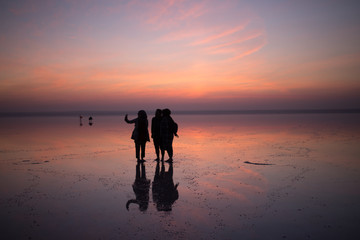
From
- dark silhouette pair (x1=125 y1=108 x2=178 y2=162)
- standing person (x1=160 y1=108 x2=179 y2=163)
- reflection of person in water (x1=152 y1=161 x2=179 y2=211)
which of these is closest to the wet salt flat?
reflection of person in water (x1=152 y1=161 x2=179 y2=211)

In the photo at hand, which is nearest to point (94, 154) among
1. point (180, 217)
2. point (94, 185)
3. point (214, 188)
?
point (94, 185)

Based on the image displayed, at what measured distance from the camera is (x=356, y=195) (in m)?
7.73

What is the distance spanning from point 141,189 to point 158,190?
1.59 ft

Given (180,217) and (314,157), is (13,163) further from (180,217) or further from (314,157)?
(314,157)

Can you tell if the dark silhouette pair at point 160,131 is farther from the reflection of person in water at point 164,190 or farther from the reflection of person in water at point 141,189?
the reflection of person in water at point 164,190

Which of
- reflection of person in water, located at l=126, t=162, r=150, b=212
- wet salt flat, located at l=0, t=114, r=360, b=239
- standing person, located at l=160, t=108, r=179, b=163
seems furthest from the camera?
standing person, located at l=160, t=108, r=179, b=163

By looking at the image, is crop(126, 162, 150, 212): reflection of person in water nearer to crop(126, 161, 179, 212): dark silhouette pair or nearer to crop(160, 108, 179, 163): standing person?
crop(126, 161, 179, 212): dark silhouette pair

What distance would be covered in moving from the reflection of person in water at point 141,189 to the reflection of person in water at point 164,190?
0.21 m

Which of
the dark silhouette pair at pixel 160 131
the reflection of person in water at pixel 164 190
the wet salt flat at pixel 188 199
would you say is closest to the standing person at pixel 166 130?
the dark silhouette pair at pixel 160 131

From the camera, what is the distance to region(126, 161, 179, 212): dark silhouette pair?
7.00 meters

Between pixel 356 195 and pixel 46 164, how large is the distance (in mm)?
11304

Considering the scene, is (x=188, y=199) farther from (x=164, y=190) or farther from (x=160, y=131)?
(x=160, y=131)

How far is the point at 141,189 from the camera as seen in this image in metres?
8.34

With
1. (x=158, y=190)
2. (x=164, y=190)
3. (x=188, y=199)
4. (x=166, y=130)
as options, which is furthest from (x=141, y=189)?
(x=166, y=130)
